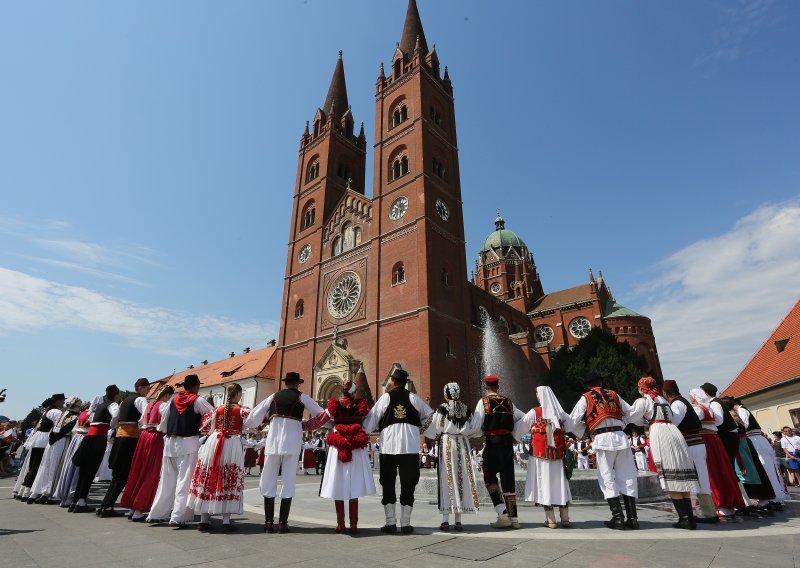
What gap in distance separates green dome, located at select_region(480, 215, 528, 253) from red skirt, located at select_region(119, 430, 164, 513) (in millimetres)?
55445

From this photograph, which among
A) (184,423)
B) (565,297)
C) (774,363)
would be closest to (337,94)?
(565,297)

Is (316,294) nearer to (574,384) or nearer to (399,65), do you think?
(399,65)

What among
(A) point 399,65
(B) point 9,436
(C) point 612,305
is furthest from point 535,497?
(C) point 612,305

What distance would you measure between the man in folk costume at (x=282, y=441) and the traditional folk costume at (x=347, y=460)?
0.30 meters

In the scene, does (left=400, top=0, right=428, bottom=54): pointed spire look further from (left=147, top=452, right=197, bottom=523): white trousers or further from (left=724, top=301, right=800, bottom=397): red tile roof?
(left=147, top=452, right=197, bottom=523): white trousers

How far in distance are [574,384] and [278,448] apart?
33.0 meters

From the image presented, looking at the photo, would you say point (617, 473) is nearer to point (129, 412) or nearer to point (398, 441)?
point (398, 441)

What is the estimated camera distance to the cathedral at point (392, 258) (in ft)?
80.2

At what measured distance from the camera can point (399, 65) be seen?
33.2 meters

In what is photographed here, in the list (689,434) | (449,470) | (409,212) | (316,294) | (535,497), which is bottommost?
(535,497)

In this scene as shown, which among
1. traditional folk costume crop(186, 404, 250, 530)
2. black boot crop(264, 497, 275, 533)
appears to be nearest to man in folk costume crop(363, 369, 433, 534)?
black boot crop(264, 497, 275, 533)

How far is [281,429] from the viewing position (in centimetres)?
536

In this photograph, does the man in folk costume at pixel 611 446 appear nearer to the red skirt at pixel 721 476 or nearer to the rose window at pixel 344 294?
the red skirt at pixel 721 476

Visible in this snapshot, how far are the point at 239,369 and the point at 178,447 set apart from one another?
39041 millimetres
